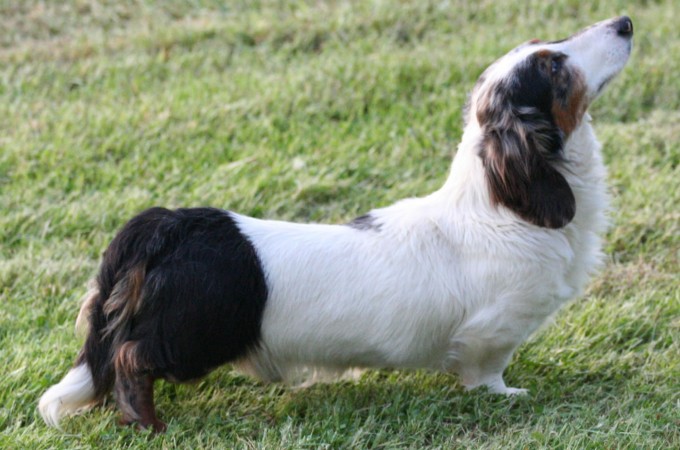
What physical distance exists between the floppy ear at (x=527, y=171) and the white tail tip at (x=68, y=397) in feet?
5.59

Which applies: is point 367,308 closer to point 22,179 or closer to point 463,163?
point 463,163

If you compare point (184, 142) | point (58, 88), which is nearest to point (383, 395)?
point (184, 142)

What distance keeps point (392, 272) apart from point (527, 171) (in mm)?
634

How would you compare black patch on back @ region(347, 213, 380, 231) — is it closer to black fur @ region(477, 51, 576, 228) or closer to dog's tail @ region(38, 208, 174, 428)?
black fur @ region(477, 51, 576, 228)

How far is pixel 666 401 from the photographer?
395 cm

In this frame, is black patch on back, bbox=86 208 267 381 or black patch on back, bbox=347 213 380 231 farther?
black patch on back, bbox=347 213 380 231

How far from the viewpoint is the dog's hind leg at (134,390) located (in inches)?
147

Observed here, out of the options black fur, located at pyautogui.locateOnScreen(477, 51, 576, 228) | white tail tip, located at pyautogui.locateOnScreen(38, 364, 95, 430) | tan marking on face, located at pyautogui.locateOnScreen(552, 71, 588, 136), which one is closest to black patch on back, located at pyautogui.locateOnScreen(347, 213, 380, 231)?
black fur, located at pyautogui.locateOnScreen(477, 51, 576, 228)

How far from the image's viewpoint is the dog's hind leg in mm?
3725

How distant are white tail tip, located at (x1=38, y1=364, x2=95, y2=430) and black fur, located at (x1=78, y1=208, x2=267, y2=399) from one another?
0.04 metres

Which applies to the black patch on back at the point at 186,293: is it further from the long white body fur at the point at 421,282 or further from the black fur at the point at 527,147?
the black fur at the point at 527,147

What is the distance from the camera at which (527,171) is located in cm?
383

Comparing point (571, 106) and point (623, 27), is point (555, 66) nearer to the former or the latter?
point (571, 106)

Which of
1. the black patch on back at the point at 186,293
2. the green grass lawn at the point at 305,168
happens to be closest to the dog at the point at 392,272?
the black patch on back at the point at 186,293
